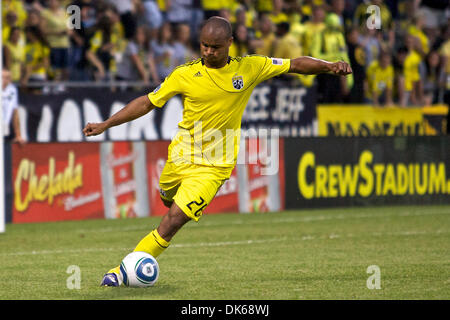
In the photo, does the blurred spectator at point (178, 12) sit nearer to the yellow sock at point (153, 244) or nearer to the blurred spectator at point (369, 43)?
the blurred spectator at point (369, 43)

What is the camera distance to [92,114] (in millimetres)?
16484

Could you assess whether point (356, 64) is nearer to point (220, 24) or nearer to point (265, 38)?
point (265, 38)

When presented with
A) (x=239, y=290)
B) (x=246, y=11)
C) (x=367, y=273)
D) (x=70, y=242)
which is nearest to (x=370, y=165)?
(x=246, y=11)

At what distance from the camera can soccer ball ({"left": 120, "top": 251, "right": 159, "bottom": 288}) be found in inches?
303

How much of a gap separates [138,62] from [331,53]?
361 cm

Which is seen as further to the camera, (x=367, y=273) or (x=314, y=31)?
(x=314, y=31)

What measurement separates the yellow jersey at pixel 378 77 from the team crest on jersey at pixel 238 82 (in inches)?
478

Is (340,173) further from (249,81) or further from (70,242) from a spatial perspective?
(249,81)

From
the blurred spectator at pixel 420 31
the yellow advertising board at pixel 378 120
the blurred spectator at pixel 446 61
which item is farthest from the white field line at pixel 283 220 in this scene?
the blurred spectator at pixel 420 31

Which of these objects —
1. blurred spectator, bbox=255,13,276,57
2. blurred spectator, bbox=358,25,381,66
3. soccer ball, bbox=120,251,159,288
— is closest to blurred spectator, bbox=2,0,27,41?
blurred spectator, bbox=255,13,276,57

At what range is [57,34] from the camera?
16.6m

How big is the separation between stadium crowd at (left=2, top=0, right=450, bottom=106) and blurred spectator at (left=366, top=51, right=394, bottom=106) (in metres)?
0.02

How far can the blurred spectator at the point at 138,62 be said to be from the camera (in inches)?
683
